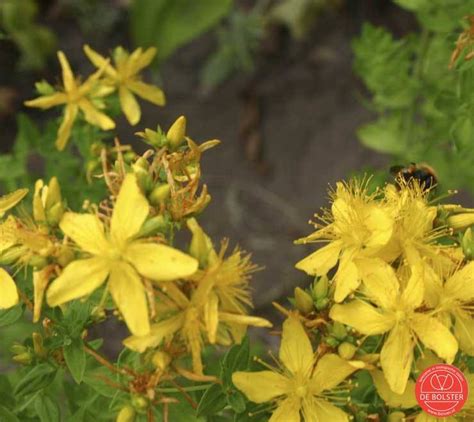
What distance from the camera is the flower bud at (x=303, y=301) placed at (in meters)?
1.38

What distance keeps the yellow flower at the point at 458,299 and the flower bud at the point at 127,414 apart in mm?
516

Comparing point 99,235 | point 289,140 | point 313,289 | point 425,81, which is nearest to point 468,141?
point 425,81

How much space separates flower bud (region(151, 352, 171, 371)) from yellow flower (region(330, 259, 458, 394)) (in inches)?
10.6

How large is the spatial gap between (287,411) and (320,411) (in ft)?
0.20

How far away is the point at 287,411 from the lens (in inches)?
55.1

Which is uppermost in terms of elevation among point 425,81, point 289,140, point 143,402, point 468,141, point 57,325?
point 289,140

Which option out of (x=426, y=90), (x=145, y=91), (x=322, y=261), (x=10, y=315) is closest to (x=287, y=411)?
(x=322, y=261)

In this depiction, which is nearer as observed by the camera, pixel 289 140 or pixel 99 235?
pixel 99 235

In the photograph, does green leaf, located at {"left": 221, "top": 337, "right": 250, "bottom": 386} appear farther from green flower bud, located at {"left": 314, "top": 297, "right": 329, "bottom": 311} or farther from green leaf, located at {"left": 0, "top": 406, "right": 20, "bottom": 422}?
green leaf, located at {"left": 0, "top": 406, "right": 20, "bottom": 422}

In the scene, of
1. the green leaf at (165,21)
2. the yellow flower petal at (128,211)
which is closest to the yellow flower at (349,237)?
the yellow flower petal at (128,211)

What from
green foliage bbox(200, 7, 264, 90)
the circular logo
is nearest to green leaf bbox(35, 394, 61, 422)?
the circular logo

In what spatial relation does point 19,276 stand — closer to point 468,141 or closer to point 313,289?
point 313,289

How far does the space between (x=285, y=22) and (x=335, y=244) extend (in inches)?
104

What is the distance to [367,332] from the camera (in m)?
1.31
